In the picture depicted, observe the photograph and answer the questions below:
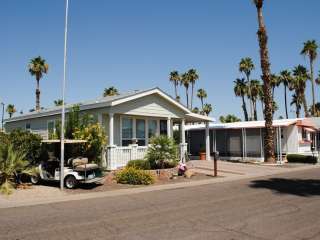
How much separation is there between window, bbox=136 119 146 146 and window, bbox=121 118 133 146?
52cm

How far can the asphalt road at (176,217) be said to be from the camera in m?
7.04

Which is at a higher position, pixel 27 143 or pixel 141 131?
pixel 141 131

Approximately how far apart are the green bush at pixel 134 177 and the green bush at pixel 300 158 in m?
16.2

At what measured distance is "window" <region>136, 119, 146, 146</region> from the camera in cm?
2098

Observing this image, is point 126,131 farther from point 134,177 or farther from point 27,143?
point 27,143

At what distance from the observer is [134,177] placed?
1534cm

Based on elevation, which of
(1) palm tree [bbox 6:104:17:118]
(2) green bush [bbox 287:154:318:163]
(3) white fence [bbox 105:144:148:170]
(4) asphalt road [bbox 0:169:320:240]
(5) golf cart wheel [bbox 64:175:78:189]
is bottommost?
(4) asphalt road [bbox 0:169:320:240]

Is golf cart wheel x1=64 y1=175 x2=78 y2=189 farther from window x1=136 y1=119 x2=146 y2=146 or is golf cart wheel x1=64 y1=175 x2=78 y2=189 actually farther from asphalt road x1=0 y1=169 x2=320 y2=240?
window x1=136 y1=119 x2=146 y2=146

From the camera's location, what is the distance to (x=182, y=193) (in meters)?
12.8

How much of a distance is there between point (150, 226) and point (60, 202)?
4669 millimetres

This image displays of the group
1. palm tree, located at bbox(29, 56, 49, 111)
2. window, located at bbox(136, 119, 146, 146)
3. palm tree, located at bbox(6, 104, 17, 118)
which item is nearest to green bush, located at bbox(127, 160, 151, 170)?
window, located at bbox(136, 119, 146, 146)

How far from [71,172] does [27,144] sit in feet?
11.4

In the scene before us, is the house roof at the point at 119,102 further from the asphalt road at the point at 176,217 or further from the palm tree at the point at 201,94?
the palm tree at the point at 201,94

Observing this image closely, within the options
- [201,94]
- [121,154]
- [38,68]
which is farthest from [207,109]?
[121,154]
